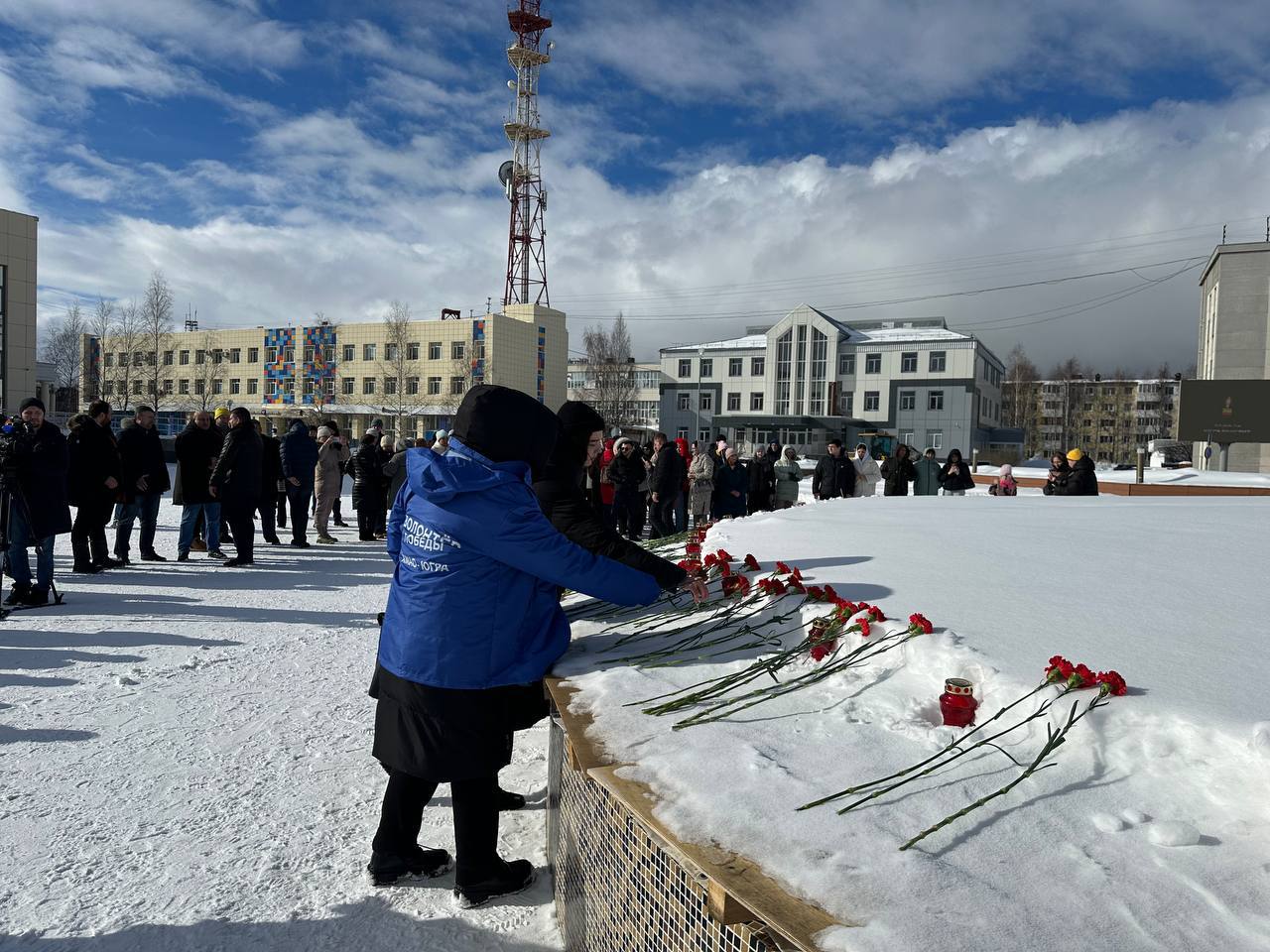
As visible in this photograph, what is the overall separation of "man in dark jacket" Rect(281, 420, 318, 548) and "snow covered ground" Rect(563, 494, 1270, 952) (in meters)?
7.67

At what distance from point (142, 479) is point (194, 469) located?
1.72 feet

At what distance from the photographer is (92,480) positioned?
281 inches

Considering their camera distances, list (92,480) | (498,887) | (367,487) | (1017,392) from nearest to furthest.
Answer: (498,887) → (92,480) → (367,487) → (1017,392)

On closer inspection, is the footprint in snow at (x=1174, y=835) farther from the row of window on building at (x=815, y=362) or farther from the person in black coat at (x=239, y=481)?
the row of window on building at (x=815, y=362)

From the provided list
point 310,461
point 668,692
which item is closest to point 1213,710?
point 668,692

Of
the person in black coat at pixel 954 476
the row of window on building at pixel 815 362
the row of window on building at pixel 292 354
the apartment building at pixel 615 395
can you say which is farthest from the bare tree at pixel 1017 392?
the person in black coat at pixel 954 476

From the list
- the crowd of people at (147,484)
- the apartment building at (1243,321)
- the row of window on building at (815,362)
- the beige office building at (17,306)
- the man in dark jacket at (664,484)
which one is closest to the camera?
the crowd of people at (147,484)

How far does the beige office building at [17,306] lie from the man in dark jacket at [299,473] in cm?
1976

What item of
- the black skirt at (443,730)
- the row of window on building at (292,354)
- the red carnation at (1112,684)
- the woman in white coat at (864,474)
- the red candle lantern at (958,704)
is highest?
the row of window on building at (292,354)

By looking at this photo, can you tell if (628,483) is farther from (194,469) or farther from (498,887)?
(498,887)

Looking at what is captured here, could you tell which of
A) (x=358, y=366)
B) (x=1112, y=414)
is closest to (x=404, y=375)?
(x=358, y=366)

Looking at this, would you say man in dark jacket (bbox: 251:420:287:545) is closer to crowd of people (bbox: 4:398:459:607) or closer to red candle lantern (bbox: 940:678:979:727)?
crowd of people (bbox: 4:398:459:607)

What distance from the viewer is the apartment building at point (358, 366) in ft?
165

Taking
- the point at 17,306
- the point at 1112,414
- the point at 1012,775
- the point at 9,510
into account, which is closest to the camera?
the point at 1012,775
